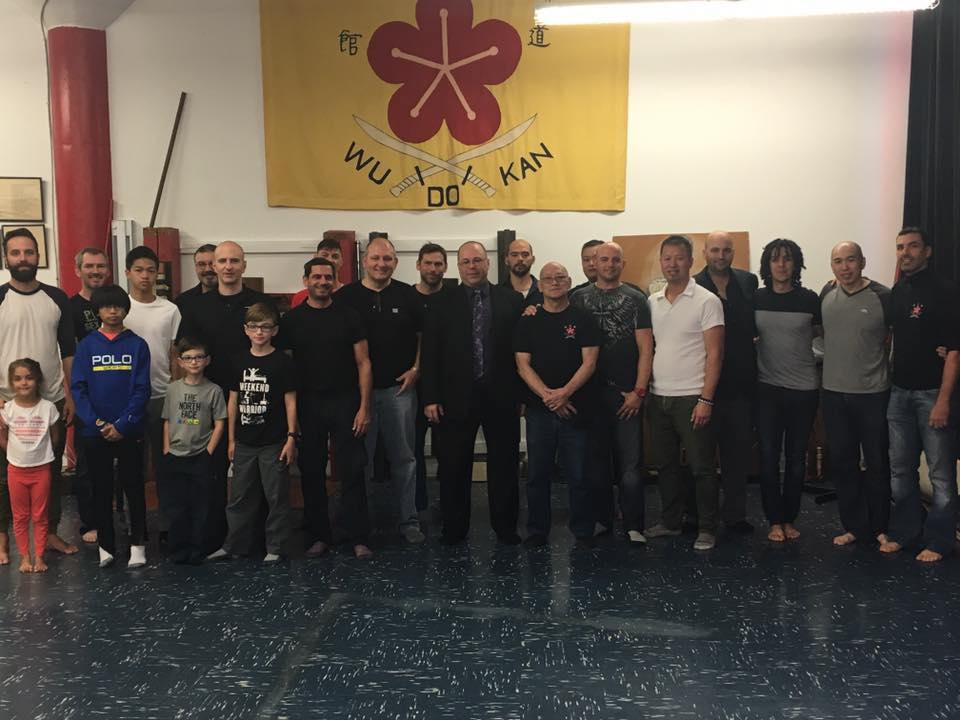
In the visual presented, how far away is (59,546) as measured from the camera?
13.6 ft

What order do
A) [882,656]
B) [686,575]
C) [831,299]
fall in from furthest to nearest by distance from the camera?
[831,299], [686,575], [882,656]

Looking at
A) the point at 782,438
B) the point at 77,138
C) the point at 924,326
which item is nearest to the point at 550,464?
the point at 782,438

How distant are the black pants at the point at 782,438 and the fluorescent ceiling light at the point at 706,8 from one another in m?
2.29

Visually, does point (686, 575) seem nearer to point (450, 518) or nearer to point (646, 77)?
point (450, 518)

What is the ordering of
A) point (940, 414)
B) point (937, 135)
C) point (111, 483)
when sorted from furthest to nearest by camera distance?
point (937, 135) → point (111, 483) → point (940, 414)

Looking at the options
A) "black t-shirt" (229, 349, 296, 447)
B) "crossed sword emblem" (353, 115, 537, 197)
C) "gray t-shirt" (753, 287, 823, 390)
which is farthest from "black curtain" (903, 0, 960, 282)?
"black t-shirt" (229, 349, 296, 447)

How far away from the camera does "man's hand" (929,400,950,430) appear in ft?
12.3

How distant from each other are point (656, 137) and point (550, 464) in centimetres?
298

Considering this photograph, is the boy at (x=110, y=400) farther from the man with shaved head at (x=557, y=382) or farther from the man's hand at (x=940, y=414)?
the man's hand at (x=940, y=414)

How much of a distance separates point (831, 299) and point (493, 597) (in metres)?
2.15

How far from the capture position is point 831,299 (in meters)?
4.05

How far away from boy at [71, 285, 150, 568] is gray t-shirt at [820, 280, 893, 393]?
3247 mm

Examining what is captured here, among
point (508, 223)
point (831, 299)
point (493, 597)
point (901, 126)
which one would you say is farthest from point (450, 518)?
point (901, 126)

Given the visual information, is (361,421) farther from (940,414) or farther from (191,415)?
(940,414)
